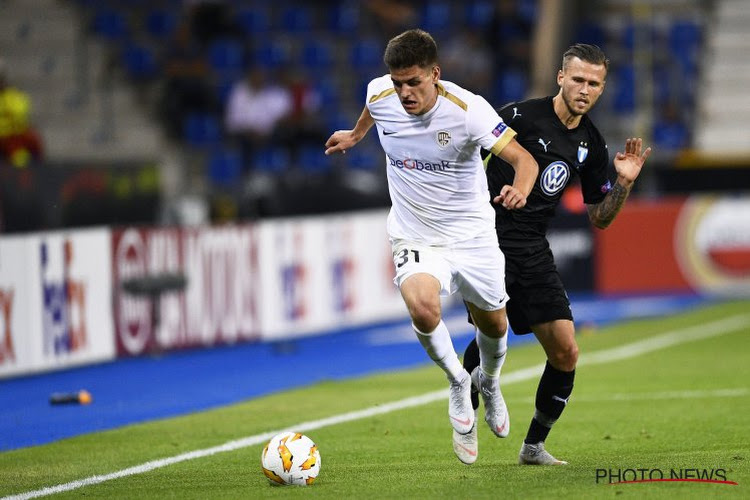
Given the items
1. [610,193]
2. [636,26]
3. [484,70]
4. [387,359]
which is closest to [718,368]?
[387,359]

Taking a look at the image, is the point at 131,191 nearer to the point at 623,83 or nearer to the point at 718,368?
the point at 718,368

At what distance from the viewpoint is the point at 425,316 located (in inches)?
281

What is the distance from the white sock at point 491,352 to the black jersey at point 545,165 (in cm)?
52

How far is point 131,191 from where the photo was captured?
52.8ft

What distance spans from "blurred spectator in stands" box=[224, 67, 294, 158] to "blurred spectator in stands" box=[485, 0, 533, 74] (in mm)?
3930

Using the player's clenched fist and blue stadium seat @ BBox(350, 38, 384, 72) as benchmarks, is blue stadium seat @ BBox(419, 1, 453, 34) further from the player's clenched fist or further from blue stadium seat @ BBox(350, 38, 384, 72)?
the player's clenched fist

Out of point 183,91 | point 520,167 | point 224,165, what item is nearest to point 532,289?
point 520,167

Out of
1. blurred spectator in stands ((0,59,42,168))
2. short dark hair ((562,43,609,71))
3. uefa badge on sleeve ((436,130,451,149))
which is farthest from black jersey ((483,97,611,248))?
blurred spectator in stands ((0,59,42,168))

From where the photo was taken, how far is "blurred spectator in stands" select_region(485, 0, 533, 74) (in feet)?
Answer: 77.4

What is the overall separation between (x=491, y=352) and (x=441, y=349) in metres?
0.46

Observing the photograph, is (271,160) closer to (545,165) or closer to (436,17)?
(436,17)

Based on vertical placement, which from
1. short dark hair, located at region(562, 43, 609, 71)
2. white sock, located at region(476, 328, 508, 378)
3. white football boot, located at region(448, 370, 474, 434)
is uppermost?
short dark hair, located at region(562, 43, 609, 71)

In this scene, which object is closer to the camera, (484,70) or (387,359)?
(387,359)

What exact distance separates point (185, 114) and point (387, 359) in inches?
373
